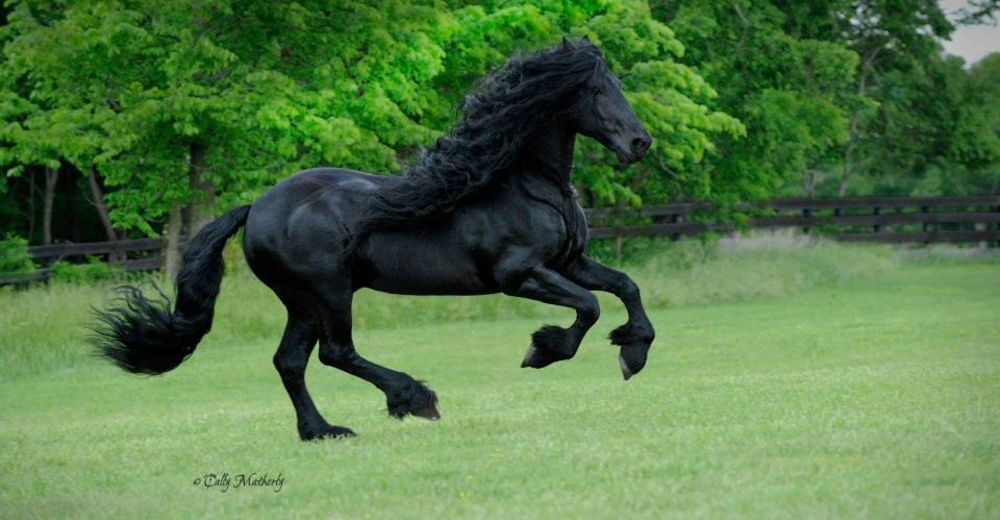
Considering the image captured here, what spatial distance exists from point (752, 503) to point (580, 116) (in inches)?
128

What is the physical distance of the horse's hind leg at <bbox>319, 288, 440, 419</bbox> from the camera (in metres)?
8.70

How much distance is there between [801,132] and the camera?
100 ft

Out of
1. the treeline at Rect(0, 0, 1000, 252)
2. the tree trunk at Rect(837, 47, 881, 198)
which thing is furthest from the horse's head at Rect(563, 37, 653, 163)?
the tree trunk at Rect(837, 47, 881, 198)

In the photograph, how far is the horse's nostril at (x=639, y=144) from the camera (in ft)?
27.3

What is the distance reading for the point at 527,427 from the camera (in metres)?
8.85

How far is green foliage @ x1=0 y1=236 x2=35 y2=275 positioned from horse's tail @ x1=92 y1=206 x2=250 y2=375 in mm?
15269

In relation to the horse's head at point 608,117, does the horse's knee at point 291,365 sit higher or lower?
lower

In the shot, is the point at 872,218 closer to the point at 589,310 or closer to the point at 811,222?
the point at 811,222

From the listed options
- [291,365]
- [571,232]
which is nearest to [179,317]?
[291,365]

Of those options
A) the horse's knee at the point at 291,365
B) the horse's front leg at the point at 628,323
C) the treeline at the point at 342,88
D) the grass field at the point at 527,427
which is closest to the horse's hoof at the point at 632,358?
the horse's front leg at the point at 628,323

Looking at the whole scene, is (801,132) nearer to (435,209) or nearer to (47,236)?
(47,236)

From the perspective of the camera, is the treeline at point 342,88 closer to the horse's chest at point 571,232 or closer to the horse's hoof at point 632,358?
the horse's chest at point 571,232

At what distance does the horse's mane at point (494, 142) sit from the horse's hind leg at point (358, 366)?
0.51 m

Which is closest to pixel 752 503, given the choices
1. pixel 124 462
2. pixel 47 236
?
pixel 124 462
